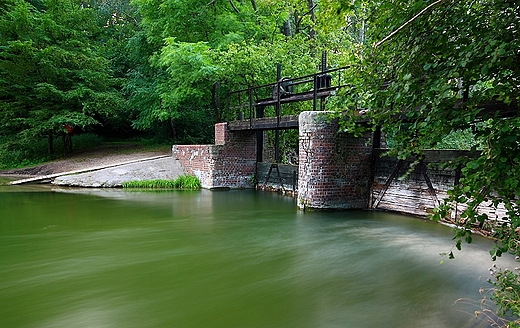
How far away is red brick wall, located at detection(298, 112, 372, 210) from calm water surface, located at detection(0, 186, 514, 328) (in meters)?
0.39

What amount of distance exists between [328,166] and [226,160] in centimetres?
519

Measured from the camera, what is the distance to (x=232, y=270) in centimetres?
515

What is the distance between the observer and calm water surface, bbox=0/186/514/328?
3818 millimetres

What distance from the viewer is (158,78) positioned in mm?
16922

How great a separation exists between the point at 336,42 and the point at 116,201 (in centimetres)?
1103

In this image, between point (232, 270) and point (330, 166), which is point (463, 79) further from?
point (330, 166)

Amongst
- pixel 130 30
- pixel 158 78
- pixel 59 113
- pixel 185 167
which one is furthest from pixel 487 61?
pixel 130 30

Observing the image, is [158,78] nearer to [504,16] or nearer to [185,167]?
[185,167]

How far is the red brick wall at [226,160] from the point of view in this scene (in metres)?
13.0

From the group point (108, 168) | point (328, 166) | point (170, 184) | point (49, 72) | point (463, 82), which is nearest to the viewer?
point (463, 82)

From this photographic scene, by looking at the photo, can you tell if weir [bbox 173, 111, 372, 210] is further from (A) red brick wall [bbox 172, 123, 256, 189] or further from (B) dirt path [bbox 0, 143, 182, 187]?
(B) dirt path [bbox 0, 143, 182, 187]

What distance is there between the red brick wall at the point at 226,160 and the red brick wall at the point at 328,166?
15.1 feet

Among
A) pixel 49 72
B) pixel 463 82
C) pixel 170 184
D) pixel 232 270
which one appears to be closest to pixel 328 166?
pixel 232 270

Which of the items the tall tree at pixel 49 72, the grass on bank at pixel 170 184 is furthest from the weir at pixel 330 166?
the tall tree at pixel 49 72
